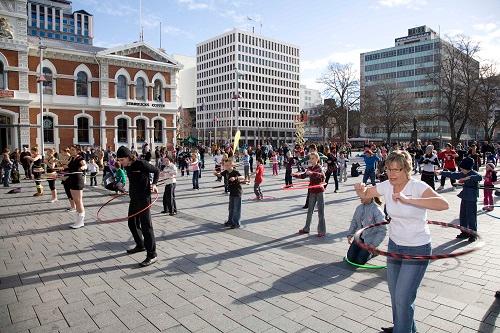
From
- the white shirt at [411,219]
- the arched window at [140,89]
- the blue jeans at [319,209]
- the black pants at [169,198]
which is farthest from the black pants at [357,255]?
the arched window at [140,89]

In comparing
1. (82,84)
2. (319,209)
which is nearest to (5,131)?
(82,84)

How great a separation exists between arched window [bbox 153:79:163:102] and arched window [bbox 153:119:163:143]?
2.95 meters

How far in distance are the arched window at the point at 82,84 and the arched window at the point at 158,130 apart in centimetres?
924

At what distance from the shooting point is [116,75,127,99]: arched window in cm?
4583

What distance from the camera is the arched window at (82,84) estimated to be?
4344cm

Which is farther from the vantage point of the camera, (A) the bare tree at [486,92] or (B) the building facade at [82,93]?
(A) the bare tree at [486,92]

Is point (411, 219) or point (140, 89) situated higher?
point (140, 89)

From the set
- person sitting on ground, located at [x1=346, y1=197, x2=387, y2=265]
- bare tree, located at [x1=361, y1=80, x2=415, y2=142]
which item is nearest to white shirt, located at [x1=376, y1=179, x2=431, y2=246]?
person sitting on ground, located at [x1=346, y1=197, x2=387, y2=265]

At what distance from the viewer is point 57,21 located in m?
137

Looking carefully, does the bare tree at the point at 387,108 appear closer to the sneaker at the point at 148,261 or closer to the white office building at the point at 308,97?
the sneaker at the point at 148,261

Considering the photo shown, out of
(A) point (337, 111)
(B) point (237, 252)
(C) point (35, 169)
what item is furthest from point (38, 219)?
(A) point (337, 111)

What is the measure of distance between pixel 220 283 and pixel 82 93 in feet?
143

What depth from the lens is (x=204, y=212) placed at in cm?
1365

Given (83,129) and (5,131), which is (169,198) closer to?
(5,131)
